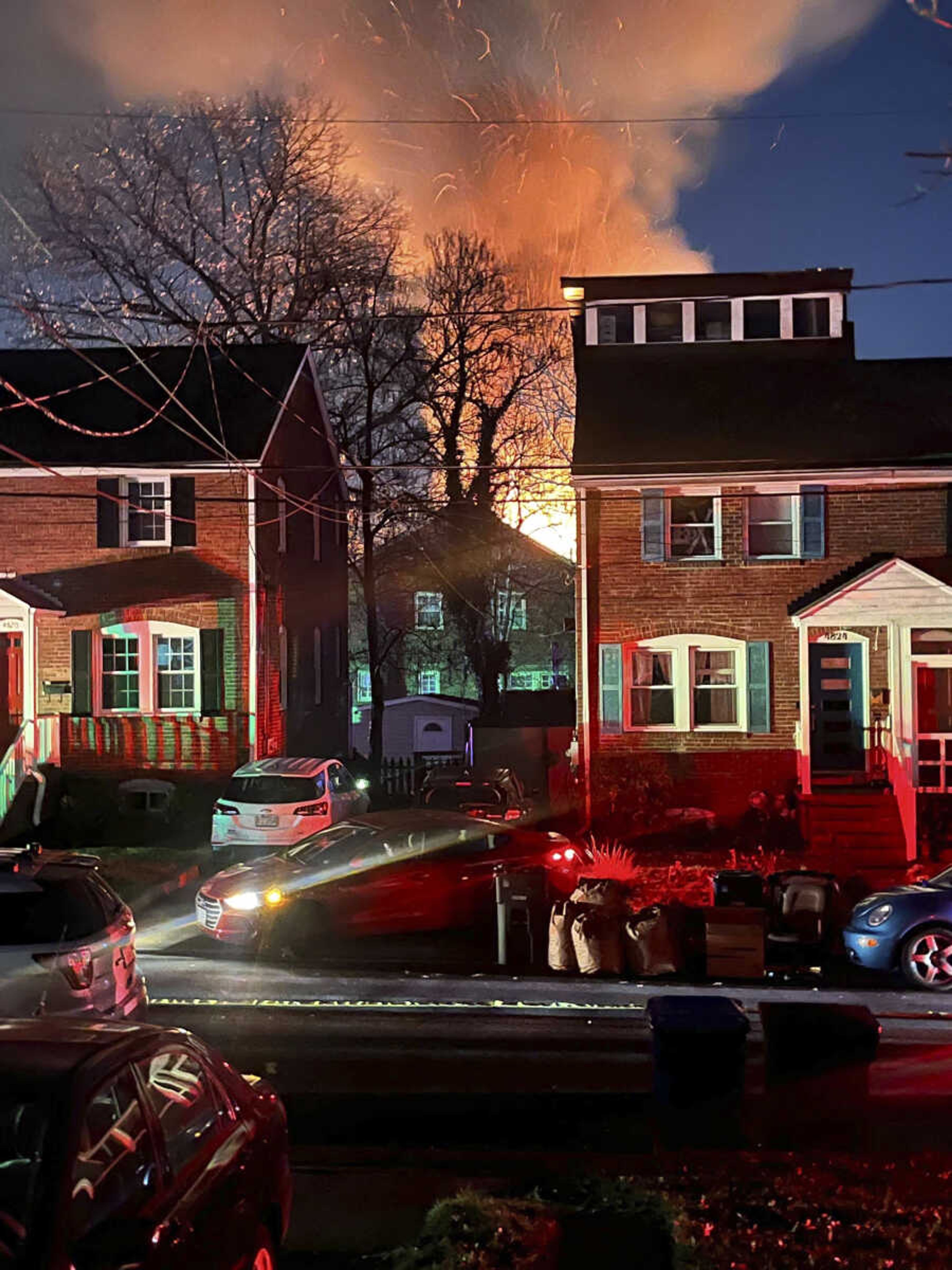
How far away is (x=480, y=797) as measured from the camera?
74.1 ft

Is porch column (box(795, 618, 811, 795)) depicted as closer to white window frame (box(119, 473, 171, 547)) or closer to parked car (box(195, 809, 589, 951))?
parked car (box(195, 809, 589, 951))

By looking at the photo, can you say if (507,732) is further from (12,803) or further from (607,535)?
(12,803)

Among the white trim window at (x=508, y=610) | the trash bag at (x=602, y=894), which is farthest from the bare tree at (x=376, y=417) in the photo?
the trash bag at (x=602, y=894)

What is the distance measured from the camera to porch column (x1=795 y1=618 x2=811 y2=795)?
71.7ft

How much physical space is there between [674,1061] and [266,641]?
1892 cm

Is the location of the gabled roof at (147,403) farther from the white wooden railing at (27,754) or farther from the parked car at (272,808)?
the parked car at (272,808)

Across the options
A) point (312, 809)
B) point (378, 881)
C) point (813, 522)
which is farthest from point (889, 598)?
point (378, 881)

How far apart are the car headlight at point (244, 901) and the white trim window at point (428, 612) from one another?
44.3 meters

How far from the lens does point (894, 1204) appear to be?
246 inches

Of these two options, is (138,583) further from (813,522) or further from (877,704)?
(877,704)

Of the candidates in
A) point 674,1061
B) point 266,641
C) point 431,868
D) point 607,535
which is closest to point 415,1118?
point 674,1061

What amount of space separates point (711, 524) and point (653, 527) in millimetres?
1039

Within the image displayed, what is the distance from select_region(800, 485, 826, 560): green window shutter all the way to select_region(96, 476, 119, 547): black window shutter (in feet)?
41.0

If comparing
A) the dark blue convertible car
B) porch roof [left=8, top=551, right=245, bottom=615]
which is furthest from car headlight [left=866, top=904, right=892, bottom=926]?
porch roof [left=8, top=551, right=245, bottom=615]
